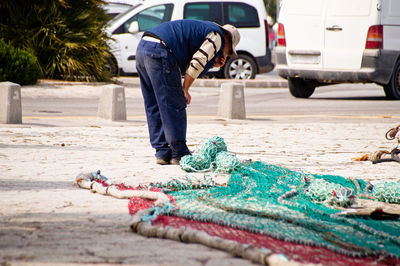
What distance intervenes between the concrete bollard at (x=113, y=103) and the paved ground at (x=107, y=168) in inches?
8.5

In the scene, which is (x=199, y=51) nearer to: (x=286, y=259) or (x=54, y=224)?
(x=54, y=224)

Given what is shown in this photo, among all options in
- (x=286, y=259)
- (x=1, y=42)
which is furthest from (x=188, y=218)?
(x=1, y=42)

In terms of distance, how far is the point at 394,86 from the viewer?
43.5 ft

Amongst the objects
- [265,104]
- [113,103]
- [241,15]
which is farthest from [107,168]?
[241,15]

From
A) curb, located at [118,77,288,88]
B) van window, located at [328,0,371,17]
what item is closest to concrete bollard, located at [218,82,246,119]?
van window, located at [328,0,371,17]

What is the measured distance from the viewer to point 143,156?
654cm

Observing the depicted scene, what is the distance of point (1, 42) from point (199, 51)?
956cm

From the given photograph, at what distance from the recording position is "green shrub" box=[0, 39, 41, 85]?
13727mm

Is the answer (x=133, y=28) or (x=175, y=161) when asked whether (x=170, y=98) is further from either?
(x=133, y=28)

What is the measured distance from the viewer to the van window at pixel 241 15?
1750cm

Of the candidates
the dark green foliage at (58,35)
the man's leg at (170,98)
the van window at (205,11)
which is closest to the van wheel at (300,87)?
the van window at (205,11)

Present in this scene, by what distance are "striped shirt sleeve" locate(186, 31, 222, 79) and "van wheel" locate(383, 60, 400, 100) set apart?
8.32 metres

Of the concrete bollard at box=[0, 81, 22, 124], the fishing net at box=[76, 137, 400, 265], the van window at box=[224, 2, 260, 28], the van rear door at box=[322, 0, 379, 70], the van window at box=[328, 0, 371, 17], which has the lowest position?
the fishing net at box=[76, 137, 400, 265]

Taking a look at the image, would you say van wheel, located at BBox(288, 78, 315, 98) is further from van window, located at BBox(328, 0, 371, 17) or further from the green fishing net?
the green fishing net
